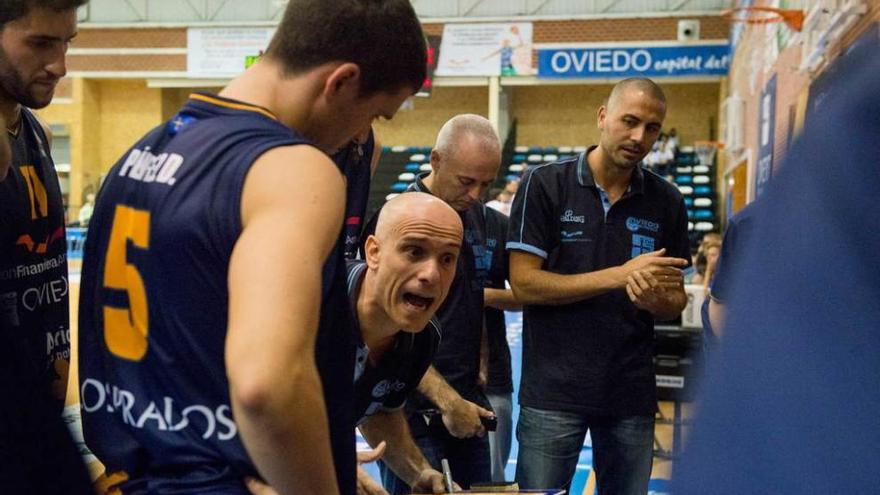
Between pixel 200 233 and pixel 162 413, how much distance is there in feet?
0.99

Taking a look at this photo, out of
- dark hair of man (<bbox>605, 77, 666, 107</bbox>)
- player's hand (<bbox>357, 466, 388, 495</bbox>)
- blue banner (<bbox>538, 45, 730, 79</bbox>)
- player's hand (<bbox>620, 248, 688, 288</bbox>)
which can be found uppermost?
blue banner (<bbox>538, 45, 730, 79</bbox>)

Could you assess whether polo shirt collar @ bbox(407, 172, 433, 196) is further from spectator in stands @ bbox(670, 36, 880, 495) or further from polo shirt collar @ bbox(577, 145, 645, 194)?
spectator in stands @ bbox(670, 36, 880, 495)

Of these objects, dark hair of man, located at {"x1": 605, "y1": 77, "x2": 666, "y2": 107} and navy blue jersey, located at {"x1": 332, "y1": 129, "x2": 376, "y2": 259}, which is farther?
dark hair of man, located at {"x1": 605, "y1": 77, "x2": 666, "y2": 107}

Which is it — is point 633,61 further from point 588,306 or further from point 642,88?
point 588,306

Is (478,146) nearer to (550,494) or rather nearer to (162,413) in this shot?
(550,494)

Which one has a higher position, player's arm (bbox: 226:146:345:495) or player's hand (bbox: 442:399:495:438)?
player's arm (bbox: 226:146:345:495)

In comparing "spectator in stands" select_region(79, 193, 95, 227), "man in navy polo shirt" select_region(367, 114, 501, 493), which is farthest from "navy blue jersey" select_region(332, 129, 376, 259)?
"spectator in stands" select_region(79, 193, 95, 227)

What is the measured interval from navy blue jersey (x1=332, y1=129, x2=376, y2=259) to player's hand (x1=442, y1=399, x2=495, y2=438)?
641 mm

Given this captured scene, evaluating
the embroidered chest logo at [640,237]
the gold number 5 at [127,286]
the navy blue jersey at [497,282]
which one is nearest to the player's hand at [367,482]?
the gold number 5 at [127,286]

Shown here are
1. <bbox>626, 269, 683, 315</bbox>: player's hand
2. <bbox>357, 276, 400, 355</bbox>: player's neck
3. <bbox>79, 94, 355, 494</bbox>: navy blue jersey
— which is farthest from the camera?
<bbox>626, 269, 683, 315</bbox>: player's hand

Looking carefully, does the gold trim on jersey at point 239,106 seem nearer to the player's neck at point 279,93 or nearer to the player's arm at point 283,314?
the player's neck at point 279,93

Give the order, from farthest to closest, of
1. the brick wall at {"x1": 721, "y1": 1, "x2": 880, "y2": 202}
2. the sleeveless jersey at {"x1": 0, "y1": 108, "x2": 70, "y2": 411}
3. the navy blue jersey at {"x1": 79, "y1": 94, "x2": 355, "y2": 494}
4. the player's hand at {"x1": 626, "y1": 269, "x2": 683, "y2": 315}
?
the brick wall at {"x1": 721, "y1": 1, "x2": 880, "y2": 202} → the player's hand at {"x1": 626, "y1": 269, "x2": 683, "y2": 315} → the sleeveless jersey at {"x1": 0, "y1": 108, "x2": 70, "y2": 411} → the navy blue jersey at {"x1": 79, "y1": 94, "x2": 355, "y2": 494}

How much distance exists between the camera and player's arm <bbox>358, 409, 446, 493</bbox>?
2.62 metres

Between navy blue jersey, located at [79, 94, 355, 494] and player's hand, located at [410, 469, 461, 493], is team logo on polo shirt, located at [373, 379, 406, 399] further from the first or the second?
navy blue jersey, located at [79, 94, 355, 494]
